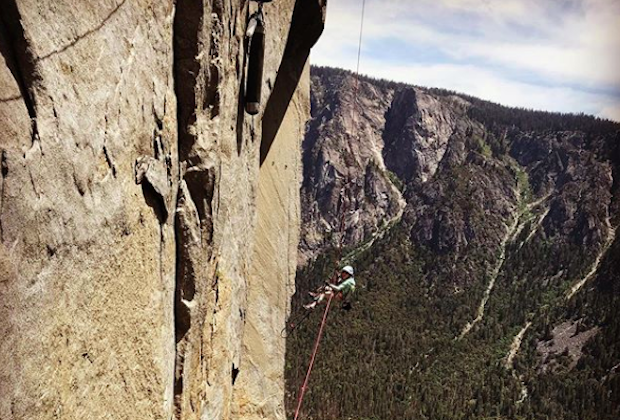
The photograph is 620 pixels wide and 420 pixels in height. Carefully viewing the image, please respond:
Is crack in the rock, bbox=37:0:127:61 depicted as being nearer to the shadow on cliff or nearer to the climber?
the shadow on cliff

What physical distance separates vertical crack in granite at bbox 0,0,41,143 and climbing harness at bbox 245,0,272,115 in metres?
4.25

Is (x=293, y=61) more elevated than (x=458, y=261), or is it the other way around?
(x=293, y=61)

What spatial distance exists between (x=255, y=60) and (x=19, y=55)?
4.74 meters

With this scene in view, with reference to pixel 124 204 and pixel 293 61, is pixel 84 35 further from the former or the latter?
pixel 293 61

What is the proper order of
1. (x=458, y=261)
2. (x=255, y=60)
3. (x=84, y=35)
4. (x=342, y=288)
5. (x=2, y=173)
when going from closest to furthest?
(x=2, y=173) < (x=84, y=35) < (x=255, y=60) < (x=342, y=288) < (x=458, y=261)

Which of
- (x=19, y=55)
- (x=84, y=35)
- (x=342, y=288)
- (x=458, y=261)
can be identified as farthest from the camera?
(x=458, y=261)

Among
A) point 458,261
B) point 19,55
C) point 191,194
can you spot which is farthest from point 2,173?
point 458,261

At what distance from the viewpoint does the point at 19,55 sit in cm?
382

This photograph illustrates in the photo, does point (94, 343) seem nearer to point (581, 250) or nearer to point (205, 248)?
point (205, 248)

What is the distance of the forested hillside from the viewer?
101 metres

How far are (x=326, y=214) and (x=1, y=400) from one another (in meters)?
168

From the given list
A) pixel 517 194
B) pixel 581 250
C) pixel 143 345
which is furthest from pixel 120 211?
pixel 517 194

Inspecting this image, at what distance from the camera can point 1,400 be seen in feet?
11.8

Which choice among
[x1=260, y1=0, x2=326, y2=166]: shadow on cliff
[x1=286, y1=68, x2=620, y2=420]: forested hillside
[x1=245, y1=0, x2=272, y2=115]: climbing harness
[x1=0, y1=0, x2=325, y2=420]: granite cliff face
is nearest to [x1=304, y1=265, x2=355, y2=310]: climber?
[x1=260, y1=0, x2=326, y2=166]: shadow on cliff
